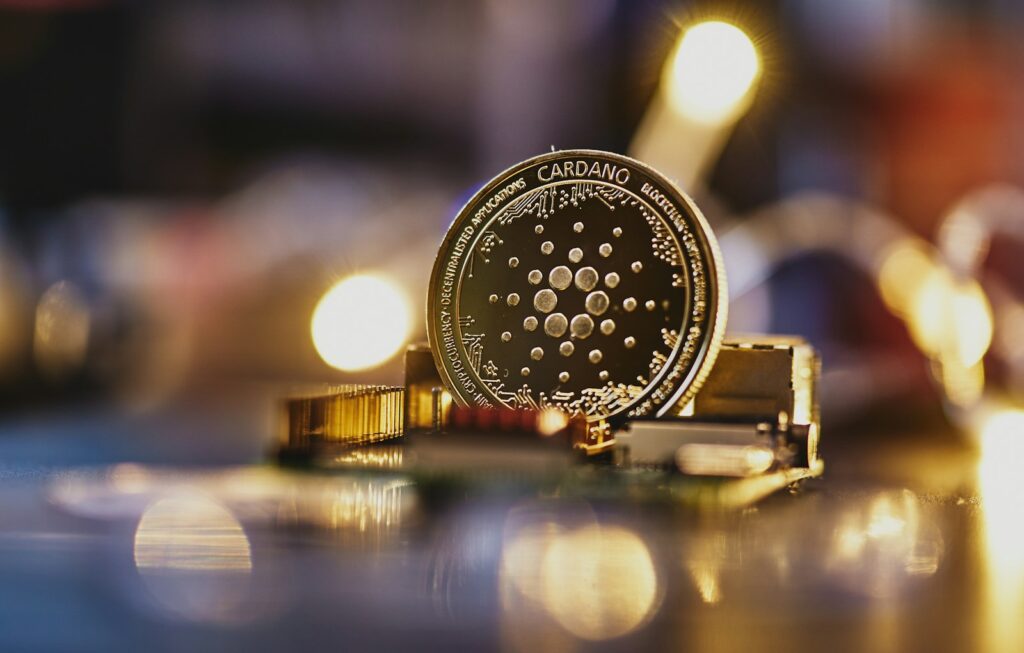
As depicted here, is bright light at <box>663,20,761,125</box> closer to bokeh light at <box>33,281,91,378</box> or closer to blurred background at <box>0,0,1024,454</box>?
blurred background at <box>0,0,1024,454</box>

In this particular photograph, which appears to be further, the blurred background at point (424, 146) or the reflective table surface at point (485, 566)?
the blurred background at point (424, 146)

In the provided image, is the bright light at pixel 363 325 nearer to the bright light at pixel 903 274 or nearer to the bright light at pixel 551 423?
the bright light at pixel 903 274

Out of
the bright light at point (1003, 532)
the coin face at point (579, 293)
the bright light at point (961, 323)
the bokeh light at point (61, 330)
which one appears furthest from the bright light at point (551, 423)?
the bokeh light at point (61, 330)

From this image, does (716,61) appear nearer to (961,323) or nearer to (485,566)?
(961,323)

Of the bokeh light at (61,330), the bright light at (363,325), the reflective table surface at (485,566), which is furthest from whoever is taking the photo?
the bright light at (363,325)

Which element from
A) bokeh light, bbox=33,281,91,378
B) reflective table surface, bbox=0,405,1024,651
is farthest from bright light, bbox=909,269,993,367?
bokeh light, bbox=33,281,91,378

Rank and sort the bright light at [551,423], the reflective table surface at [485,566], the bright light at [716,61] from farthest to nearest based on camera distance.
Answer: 1. the bright light at [716,61]
2. the bright light at [551,423]
3. the reflective table surface at [485,566]

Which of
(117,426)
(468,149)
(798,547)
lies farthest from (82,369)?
(468,149)
